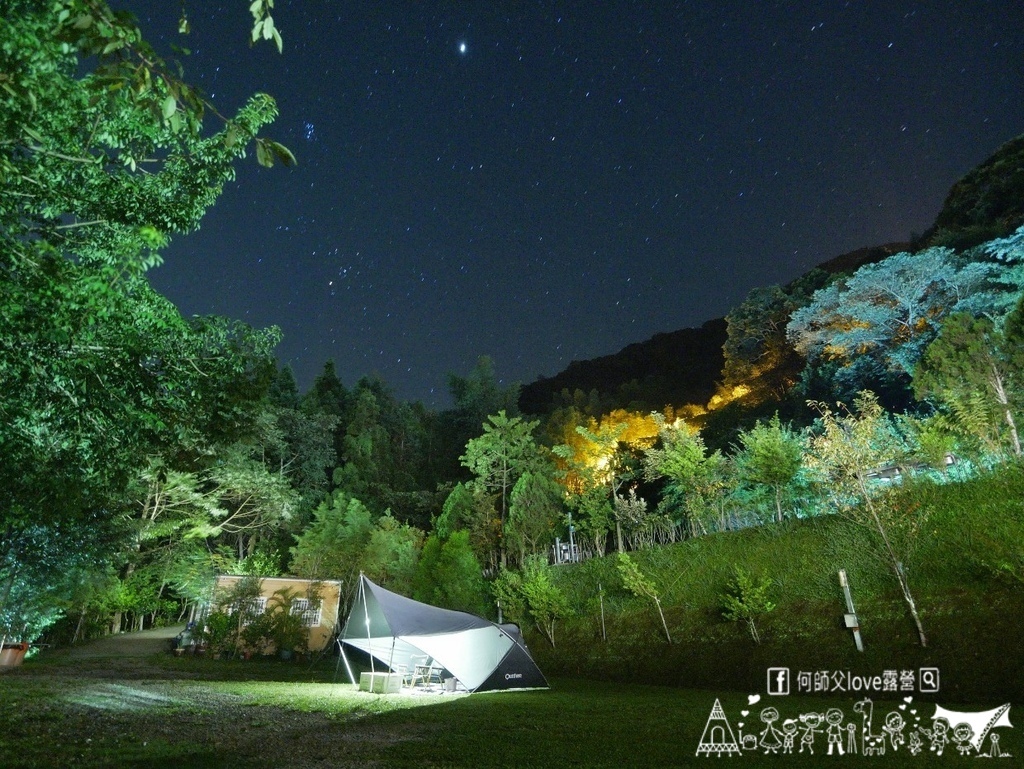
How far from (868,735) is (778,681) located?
449 centimetres

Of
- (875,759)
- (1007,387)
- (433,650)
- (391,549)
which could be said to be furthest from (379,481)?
(875,759)

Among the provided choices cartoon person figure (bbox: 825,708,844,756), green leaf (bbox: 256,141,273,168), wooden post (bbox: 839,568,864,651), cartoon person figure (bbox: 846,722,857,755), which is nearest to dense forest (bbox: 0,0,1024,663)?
green leaf (bbox: 256,141,273,168)

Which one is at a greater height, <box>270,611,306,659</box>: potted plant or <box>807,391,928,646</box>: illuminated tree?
<box>807,391,928,646</box>: illuminated tree

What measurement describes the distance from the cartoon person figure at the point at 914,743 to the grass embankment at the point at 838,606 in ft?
8.90

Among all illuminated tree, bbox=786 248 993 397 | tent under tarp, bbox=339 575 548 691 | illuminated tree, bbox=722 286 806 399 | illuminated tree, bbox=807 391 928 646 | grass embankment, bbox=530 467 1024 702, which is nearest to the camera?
grass embankment, bbox=530 467 1024 702

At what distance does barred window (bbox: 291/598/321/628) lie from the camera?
20047 mm

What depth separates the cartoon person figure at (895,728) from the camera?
510 cm

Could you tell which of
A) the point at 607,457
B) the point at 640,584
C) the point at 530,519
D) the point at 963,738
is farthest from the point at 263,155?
the point at 607,457

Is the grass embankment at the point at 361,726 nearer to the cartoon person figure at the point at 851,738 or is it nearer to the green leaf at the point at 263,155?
the cartoon person figure at the point at 851,738

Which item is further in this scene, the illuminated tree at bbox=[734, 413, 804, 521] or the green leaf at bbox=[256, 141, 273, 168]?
the illuminated tree at bbox=[734, 413, 804, 521]

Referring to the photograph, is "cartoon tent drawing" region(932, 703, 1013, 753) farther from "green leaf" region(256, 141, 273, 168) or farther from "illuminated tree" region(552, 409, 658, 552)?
"illuminated tree" region(552, 409, 658, 552)

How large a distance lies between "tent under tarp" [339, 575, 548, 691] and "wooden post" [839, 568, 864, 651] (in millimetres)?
5543

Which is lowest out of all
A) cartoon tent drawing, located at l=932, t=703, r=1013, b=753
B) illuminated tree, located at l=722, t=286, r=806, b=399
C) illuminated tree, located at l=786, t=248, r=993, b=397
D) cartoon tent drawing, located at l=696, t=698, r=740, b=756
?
cartoon tent drawing, located at l=696, t=698, r=740, b=756

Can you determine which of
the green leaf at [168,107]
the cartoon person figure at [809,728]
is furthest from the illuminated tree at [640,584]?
the green leaf at [168,107]
